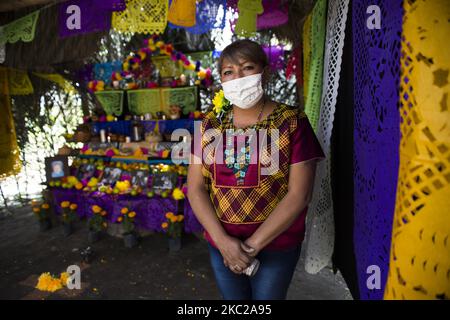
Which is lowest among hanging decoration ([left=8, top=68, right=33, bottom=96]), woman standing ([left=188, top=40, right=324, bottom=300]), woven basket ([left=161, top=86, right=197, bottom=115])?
woman standing ([left=188, top=40, right=324, bottom=300])

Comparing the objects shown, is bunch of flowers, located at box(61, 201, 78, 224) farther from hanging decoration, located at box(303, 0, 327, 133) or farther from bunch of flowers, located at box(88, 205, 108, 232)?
hanging decoration, located at box(303, 0, 327, 133)

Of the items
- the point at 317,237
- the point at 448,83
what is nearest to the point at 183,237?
the point at 317,237

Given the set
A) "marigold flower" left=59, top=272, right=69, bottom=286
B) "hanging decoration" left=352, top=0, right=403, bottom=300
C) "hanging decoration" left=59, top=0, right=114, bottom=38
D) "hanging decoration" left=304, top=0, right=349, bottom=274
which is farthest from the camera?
"marigold flower" left=59, top=272, right=69, bottom=286

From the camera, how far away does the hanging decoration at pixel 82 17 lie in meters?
2.63

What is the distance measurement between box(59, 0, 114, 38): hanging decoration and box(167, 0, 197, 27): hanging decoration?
85 centimetres

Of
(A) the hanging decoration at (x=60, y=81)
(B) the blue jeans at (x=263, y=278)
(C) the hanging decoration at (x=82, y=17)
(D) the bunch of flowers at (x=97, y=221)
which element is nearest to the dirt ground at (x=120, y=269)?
(D) the bunch of flowers at (x=97, y=221)

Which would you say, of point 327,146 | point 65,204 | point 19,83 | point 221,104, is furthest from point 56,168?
point 327,146

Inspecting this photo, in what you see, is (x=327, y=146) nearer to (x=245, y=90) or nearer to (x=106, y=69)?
(x=245, y=90)

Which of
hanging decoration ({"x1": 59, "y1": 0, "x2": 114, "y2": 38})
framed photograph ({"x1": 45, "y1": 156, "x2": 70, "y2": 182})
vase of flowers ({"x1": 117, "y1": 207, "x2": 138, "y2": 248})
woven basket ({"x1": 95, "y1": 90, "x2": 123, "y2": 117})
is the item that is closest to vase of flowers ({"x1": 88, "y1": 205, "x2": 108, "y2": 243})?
vase of flowers ({"x1": 117, "y1": 207, "x2": 138, "y2": 248})

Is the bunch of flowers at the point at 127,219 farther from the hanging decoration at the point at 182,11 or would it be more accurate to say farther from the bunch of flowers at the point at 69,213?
the hanging decoration at the point at 182,11

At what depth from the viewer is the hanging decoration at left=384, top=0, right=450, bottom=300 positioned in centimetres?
71

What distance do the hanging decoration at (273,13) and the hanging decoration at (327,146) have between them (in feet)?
4.16

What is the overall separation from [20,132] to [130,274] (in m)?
5.07

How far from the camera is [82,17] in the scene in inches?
106
